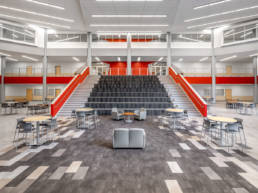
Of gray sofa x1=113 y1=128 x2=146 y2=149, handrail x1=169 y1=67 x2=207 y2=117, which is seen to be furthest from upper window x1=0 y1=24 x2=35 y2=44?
gray sofa x1=113 y1=128 x2=146 y2=149

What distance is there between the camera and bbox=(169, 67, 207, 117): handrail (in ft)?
29.7

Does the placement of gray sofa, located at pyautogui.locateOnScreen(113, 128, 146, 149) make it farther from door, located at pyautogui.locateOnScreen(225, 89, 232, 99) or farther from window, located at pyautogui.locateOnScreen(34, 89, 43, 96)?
door, located at pyautogui.locateOnScreen(225, 89, 232, 99)

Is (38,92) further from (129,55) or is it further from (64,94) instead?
(129,55)

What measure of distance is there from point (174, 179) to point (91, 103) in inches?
346

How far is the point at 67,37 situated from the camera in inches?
709

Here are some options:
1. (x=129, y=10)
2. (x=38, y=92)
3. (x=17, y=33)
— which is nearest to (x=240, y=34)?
(x=129, y=10)

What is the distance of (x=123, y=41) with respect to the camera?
1859cm

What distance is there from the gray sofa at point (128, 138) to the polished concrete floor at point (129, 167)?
176mm

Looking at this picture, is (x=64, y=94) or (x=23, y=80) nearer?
(x=64, y=94)

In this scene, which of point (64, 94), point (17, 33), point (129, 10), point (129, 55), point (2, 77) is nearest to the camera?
point (64, 94)

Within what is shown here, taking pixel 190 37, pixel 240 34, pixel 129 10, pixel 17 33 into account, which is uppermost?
pixel 190 37

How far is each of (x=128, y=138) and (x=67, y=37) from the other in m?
18.0

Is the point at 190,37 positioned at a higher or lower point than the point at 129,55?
higher

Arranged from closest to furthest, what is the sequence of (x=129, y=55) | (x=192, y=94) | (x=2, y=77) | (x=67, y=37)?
(x=192, y=94)
(x=2, y=77)
(x=129, y=55)
(x=67, y=37)
